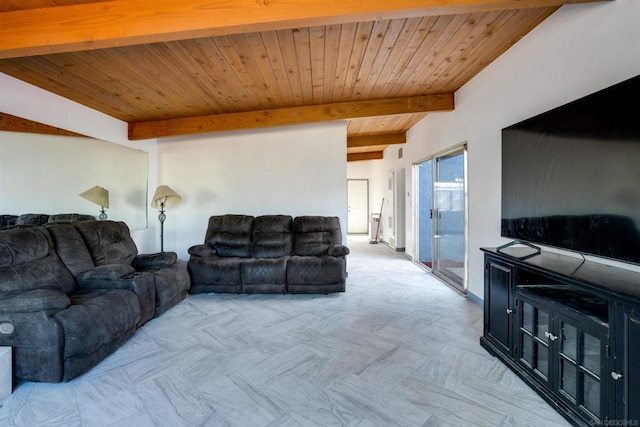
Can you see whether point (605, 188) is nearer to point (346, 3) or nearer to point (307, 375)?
point (346, 3)

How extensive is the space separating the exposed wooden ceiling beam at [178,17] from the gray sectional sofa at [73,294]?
1.52m

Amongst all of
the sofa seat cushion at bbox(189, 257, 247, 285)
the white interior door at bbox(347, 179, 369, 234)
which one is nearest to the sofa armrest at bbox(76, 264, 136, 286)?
the sofa seat cushion at bbox(189, 257, 247, 285)

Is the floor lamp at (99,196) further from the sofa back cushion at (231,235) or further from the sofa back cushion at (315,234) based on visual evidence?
the sofa back cushion at (315,234)

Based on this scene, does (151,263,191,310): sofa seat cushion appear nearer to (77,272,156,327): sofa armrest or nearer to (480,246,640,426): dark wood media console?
(77,272,156,327): sofa armrest

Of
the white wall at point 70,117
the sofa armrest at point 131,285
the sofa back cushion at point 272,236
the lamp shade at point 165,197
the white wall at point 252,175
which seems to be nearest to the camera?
the sofa armrest at point 131,285

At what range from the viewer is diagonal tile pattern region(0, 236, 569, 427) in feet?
5.42

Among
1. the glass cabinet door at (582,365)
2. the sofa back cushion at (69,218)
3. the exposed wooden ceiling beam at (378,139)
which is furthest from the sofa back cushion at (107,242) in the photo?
the exposed wooden ceiling beam at (378,139)

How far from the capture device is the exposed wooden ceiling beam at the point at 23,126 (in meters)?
2.64

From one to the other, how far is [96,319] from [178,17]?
2090 millimetres

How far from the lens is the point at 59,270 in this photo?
255 cm

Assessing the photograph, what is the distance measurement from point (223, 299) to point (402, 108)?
3.39 metres

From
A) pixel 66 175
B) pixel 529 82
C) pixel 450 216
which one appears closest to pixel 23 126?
pixel 66 175

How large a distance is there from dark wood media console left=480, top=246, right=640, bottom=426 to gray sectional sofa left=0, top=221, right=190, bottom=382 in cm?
289

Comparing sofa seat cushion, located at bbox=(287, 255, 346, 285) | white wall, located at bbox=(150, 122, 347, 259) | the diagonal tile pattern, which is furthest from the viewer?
white wall, located at bbox=(150, 122, 347, 259)
